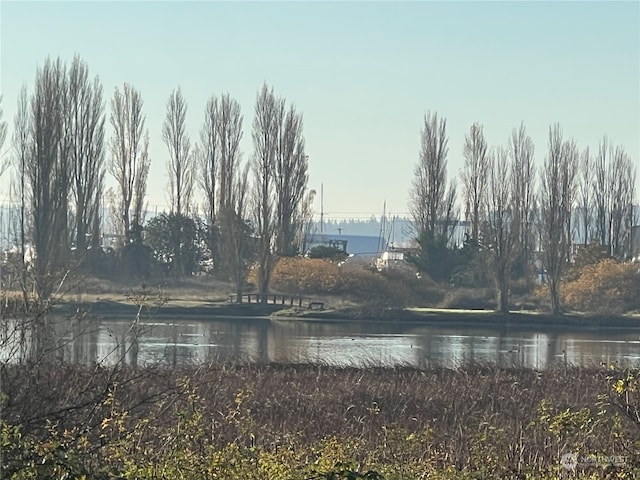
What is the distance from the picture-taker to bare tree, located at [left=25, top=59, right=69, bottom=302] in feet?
111

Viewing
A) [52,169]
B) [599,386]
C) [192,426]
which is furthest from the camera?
[52,169]

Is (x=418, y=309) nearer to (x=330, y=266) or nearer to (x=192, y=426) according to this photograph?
(x=330, y=266)

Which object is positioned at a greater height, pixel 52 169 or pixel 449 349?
pixel 52 169

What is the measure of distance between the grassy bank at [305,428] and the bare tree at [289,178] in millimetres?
25627

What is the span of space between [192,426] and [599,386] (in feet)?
30.0

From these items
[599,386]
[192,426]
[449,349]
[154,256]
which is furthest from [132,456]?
[154,256]

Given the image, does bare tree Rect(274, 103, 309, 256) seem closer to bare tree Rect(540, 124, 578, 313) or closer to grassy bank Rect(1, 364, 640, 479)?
bare tree Rect(540, 124, 578, 313)

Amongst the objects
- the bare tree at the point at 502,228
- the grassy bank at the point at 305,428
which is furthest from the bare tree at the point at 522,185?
the grassy bank at the point at 305,428

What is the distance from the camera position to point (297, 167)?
136 ft

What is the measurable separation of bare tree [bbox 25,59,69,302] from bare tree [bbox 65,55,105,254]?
5.19ft

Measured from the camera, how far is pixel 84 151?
3781 cm

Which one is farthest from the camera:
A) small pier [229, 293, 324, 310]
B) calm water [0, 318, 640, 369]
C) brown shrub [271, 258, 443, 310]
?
brown shrub [271, 258, 443, 310]

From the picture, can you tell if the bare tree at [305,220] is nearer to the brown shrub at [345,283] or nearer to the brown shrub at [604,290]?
the brown shrub at [345,283]

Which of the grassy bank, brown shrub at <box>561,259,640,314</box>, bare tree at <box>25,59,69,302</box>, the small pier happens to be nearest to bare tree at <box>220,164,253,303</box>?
the small pier
